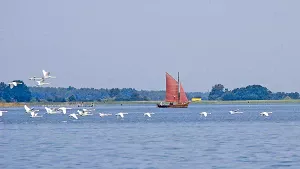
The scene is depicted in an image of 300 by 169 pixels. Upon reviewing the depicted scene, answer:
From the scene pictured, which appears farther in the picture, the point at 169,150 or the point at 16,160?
the point at 169,150

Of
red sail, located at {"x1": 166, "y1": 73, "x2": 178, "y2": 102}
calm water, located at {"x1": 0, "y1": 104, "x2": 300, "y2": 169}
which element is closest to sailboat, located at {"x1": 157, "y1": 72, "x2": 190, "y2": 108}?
red sail, located at {"x1": 166, "y1": 73, "x2": 178, "y2": 102}

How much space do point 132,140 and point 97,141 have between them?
2.28 m

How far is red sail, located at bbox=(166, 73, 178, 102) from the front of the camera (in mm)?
177875

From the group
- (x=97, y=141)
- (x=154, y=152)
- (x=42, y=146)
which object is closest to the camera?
(x=154, y=152)

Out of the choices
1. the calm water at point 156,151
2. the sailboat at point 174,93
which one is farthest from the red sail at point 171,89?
the calm water at point 156,151

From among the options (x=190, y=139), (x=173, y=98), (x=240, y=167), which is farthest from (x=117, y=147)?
(x=173, y=98)

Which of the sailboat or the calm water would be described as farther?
the sailboat

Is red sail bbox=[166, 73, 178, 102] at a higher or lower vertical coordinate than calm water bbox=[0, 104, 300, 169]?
higher

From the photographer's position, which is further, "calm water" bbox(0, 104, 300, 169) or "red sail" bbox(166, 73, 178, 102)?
"red sail" bbox(166, 73, 178, 102)

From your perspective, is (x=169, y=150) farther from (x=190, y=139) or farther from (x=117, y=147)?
(x=190, y=139)

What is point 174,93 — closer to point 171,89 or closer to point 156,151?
point 171,89

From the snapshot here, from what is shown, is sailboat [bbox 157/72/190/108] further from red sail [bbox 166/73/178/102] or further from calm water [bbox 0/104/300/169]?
calm water [bbox 0/104/300/169]

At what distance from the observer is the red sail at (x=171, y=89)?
17788 cm

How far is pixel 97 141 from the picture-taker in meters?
57.5
